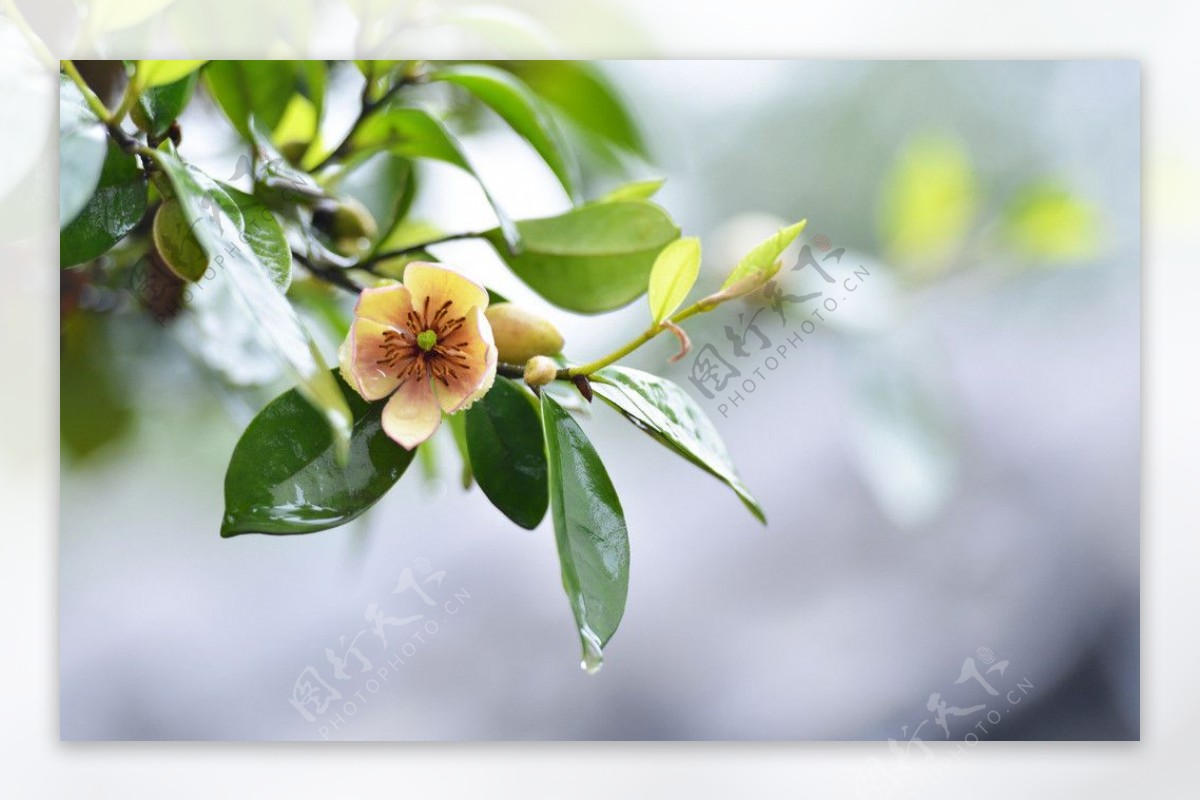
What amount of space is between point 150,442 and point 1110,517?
101 cm

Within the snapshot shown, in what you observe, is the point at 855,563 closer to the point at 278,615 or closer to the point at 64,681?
the point at 278,615

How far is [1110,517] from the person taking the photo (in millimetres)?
1106

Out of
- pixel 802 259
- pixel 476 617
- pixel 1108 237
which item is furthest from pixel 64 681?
pixel 1108 237

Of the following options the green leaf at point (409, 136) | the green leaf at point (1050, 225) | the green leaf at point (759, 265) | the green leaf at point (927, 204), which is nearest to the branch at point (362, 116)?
the green leaf at point (409, 136)

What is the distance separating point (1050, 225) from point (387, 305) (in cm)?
74

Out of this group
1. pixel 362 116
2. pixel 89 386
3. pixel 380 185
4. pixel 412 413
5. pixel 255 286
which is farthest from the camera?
pixel 89 386

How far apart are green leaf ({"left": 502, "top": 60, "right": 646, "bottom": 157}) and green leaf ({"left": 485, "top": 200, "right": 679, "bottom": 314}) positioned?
20 cm

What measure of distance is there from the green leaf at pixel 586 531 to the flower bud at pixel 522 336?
1.4 inches

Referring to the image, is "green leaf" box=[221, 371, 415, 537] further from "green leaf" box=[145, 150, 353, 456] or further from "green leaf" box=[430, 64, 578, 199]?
"green leaf" box=[430, 64, 578, 199]

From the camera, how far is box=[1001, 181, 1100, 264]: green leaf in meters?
1.10

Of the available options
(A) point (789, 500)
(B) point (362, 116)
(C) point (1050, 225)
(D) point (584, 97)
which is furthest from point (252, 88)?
(C) point (1050, 225)

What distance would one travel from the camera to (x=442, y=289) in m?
0.72

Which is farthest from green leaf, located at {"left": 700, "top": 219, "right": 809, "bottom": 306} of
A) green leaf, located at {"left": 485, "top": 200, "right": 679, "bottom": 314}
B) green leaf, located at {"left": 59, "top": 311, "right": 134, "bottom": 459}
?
green leaf, located at {"left": 59, "top": 311, "right": 134, "bottom": 459}

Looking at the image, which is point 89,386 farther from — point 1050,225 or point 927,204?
point 1050,225
